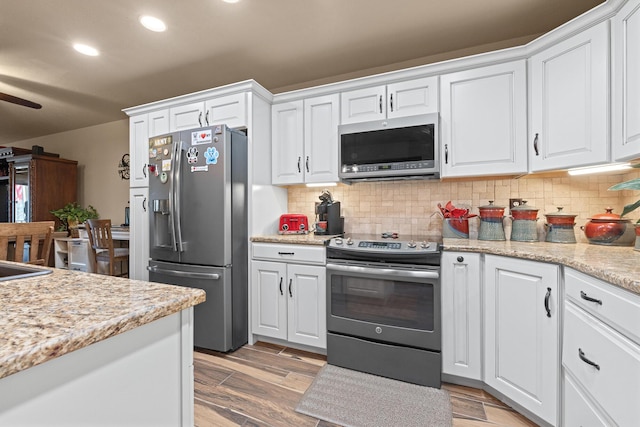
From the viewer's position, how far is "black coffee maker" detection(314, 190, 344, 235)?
8.55ft

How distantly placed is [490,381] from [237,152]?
2.33m

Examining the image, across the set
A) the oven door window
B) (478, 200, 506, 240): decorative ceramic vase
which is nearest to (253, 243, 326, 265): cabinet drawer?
the oven door window

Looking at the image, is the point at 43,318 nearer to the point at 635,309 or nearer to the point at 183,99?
the point at 635,309

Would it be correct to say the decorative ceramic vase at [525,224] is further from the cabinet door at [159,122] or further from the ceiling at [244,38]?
the cabinet door at [159,122]

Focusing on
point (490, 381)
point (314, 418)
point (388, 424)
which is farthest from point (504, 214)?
point (314, 418)

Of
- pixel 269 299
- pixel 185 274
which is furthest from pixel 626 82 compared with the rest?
pixel 185 274

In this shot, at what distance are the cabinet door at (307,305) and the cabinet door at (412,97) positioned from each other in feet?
4.46

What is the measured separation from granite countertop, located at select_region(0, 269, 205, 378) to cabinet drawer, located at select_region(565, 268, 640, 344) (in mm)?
1330

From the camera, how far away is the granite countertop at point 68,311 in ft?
1.58

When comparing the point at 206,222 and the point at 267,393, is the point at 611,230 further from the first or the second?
the point at 206,222

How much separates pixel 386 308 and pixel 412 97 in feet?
5.15

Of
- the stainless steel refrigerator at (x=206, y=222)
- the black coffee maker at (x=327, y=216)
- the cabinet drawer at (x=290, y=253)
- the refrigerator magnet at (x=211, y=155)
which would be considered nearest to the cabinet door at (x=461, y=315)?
A: the cabinet drawer at (x=290, y=253)

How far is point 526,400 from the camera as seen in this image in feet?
5.14

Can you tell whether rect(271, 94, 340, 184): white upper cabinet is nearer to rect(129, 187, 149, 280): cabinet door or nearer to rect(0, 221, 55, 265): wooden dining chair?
rect(129, 187, 149, 280): cabinet door
